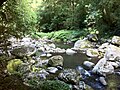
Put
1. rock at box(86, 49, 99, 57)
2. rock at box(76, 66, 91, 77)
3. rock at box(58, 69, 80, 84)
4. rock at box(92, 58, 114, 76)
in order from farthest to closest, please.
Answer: rock at box(86, 49, 99, 57) → rock at box(92, 58, 114, 76) → rock at box(76, 66, 91, 77) → rock at box(58, 69, 80, 84)

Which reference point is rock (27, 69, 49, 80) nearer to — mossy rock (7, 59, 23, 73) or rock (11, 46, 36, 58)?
mossy rock (7, 59, 23, 73)

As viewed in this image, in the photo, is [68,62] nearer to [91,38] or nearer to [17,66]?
[17,66]

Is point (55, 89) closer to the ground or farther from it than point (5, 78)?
closer to the ground

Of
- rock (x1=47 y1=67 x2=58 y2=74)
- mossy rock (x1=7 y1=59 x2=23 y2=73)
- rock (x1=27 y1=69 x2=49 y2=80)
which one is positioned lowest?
rock (x1=47 y1=67 x2=58 y2=74)

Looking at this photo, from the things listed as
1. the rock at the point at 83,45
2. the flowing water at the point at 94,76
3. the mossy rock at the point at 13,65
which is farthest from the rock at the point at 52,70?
the rock at the point at 83,45

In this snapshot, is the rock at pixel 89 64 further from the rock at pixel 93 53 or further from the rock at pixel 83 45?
the rock at pixel 83 45

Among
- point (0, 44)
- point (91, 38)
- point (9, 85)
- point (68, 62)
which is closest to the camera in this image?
point (9, 85)

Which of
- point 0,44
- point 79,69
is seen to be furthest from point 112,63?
point 0,44

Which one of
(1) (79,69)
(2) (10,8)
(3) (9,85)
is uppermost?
(2) (10,8)

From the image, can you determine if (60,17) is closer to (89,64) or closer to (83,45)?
(83,45)

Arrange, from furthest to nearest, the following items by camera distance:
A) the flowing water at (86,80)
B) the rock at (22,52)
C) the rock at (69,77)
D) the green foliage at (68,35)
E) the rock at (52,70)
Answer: the green foliage at (68,35) → the rock at (22,52) → the rock at (52,70) → the rock at (69,77) → the flowing water at (86,80)

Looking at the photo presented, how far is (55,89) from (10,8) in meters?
2.55

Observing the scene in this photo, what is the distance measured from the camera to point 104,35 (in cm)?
1670

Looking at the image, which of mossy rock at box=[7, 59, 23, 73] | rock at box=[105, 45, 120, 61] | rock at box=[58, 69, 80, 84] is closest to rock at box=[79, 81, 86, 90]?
rock at box=[58, 69, 80, 84]
